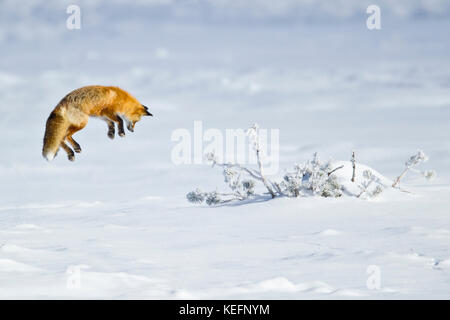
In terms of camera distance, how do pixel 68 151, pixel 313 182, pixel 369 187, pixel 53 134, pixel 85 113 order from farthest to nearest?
1. pixel 369 187
2. pixel 313 182
3. pixel 68 151
4. pixel 53 134
5. pixel 85 113

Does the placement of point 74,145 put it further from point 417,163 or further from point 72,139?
point 417,163

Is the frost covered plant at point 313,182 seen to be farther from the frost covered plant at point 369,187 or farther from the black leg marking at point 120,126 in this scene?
the black leg marking at point 120,126

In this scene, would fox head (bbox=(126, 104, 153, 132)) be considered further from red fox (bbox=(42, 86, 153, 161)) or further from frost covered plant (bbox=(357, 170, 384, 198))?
frost covered plant (bbox=(357, 170, 384, 198))

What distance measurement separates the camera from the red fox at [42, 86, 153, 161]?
336 centimetres

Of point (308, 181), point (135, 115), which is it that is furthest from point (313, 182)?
point (135, 115)

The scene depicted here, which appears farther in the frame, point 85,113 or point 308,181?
point 308,181

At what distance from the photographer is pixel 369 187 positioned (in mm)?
16766

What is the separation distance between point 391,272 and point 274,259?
1878 mm

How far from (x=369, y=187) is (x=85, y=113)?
1448 cm

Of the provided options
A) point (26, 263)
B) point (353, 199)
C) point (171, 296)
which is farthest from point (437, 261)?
point (353, 199)

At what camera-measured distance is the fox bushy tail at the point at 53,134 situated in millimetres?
3480

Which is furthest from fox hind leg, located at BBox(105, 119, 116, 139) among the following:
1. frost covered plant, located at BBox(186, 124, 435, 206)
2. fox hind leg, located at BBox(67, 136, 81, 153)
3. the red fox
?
frost covered plant, located at BBox(186, 124, 435, 206)

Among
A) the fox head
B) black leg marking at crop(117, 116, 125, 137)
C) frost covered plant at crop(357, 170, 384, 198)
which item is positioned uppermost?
the fox head

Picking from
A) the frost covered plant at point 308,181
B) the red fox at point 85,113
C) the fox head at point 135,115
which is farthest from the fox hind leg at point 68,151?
the frost covered plant at point 308,181
